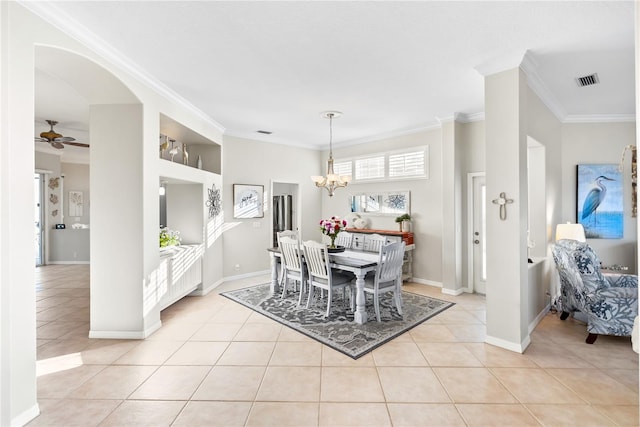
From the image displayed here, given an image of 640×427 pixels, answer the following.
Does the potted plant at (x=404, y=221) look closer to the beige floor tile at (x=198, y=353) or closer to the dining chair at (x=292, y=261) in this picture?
the dining chair at (x=292, y=261)

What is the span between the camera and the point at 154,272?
3.45 meters

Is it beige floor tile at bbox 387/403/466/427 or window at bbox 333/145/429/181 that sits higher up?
window at bbox 333/145/429/181

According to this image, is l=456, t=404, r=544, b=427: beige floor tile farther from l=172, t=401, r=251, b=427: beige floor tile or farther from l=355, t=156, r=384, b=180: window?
l=355, t=156, r=384, b=180: window

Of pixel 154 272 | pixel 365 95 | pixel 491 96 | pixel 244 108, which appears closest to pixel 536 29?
pixel 491 96

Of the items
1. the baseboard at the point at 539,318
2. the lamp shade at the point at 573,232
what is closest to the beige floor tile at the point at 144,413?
the baseboard at the point at 539,318

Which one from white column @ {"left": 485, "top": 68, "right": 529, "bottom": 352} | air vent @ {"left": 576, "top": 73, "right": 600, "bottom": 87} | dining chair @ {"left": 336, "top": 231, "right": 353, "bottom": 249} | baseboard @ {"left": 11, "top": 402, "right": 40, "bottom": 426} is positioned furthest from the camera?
dining chair @ {"left": 336, "top": 231, "right": 353, "bottom": 249}

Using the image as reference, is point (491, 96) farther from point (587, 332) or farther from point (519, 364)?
point (587, 332)

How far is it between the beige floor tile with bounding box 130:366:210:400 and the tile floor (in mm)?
11

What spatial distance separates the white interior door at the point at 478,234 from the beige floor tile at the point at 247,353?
138 inches

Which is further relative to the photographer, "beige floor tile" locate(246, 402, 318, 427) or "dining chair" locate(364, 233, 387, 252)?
"dining chair" locate(364, 233, 387, 252)

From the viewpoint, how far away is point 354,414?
204 centimetres

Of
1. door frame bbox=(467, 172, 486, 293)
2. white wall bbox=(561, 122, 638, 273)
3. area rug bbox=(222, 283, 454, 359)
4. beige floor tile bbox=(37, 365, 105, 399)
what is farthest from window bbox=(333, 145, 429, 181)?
beige floor tile bbox=(37, 365, 105, 399)

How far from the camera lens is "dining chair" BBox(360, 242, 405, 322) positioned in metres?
3.62

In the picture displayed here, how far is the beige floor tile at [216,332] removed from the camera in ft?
10.6
